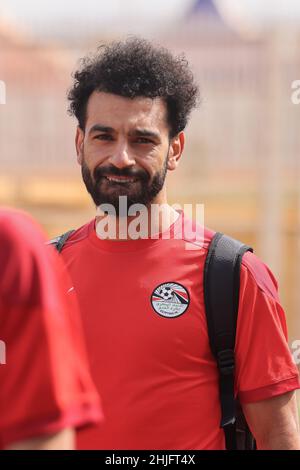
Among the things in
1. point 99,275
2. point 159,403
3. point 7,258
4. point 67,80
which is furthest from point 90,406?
point 67,80

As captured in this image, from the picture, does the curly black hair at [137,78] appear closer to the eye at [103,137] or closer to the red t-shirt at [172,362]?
the eye at [103,137]

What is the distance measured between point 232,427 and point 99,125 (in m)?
0.91

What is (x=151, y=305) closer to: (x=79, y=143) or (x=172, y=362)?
(x=172, y=362)

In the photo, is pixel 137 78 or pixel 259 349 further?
pixel 137 78

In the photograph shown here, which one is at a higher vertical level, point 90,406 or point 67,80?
point 67,80

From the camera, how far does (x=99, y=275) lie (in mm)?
2447

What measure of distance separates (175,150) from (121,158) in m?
0.30

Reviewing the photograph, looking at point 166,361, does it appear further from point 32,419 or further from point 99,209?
point 32,419

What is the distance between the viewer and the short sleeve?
2277mm

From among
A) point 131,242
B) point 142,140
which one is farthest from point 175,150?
point 131,242

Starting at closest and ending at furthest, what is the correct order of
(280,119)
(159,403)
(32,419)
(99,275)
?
(32,419) < (159,403) < (99,275) < (280,119)

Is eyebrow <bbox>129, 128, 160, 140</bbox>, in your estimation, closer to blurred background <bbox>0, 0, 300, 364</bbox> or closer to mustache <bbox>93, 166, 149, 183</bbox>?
mustache <bbox>93, 166, 149, 183</bbox>

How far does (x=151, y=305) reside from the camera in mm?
2361

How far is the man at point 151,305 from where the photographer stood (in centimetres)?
228
